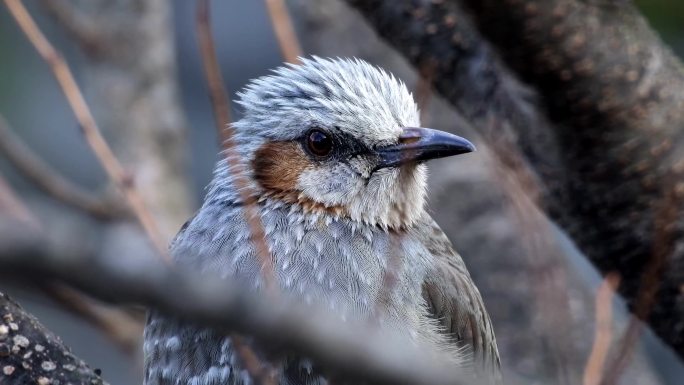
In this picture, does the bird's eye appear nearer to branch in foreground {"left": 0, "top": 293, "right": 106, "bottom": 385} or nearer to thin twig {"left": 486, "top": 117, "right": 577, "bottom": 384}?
thin twig {"left": 486, "top": 117, "right": 577, "bottom": 384}

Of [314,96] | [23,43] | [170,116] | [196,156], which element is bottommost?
[314,96]

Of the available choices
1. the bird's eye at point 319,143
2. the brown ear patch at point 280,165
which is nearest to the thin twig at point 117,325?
the brown ear patch at point 280,165

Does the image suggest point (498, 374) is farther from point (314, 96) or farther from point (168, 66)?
point (168, 66)

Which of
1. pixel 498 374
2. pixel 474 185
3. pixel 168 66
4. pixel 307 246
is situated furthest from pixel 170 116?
pixel 498 374

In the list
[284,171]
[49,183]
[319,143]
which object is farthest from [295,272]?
[49,183]

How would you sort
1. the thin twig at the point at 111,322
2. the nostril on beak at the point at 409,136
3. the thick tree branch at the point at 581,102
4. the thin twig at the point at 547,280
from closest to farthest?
the thin twig at the point at 547,280, the thick tree branch at the point at 581,102, the nostril on beak at the point at 409,136, the thin twig at the point at 111,322

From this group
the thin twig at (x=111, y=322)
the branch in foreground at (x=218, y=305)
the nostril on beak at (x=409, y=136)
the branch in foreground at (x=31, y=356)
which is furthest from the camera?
the thin twig at (x=111, y=322)

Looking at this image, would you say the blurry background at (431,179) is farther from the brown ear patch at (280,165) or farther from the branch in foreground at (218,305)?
the brown ear patch at (280,165)

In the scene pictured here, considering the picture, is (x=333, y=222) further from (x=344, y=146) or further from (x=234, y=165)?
(x=234, y=165)
